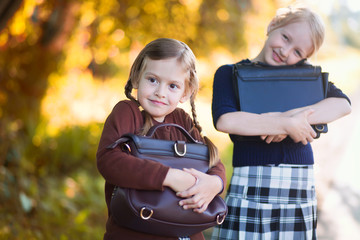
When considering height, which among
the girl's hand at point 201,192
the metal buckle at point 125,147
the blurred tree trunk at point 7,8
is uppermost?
the blurred tree trunk at point 7,8

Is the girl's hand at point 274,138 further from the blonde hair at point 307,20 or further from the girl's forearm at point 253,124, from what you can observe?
the blonde hair at point 307,20

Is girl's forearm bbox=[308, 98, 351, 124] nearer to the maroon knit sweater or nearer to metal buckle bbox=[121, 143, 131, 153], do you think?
the maroon knit sweater

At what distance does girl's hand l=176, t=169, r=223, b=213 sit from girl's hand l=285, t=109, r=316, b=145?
46cm

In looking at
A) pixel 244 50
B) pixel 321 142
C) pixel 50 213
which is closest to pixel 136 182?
pixel 50 213

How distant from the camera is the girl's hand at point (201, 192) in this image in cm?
157

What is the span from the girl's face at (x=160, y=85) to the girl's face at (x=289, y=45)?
59 cm

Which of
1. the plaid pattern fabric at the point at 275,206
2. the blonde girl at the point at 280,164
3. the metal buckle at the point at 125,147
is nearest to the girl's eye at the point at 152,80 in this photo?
the metal buckle at the point at 125,147

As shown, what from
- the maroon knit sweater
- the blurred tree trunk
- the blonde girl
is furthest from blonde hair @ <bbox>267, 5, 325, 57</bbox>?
the blurred tree trunk

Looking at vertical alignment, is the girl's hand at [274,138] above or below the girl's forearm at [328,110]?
below

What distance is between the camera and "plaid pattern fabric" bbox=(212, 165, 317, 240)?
204cm

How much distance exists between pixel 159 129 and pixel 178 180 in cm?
30

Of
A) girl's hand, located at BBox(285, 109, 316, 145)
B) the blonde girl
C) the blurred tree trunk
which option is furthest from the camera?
the blurred tree trunk

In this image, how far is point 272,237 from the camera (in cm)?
205

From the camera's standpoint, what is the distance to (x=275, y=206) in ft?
6.73
